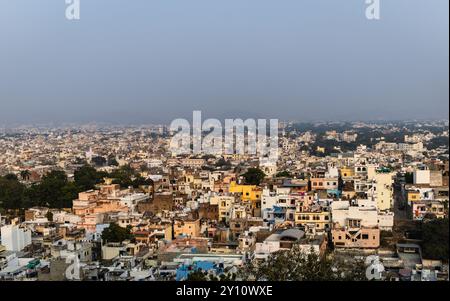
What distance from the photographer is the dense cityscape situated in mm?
4934

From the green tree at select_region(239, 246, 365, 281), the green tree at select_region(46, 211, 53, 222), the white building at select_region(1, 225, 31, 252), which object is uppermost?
the green tree at select_region(239, 246, 365, 281)

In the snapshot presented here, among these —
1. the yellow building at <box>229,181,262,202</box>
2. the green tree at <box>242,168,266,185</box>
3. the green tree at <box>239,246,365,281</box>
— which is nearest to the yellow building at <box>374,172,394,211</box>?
the yellow building at <box>229,181,262,202</box>

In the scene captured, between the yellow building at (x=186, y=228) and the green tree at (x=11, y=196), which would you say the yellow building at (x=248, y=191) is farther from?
the green tree at (x=11, y=196)

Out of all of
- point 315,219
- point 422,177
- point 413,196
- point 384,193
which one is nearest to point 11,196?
point 315,219

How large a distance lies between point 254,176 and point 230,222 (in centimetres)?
377

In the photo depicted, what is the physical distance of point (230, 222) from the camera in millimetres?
7137

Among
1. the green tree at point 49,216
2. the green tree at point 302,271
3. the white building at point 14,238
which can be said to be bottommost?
the green tree at point 49,216

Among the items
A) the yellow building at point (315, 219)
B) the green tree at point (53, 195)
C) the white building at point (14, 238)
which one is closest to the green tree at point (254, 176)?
the green tree at point (53, 195)

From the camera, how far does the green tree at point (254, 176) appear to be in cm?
1062

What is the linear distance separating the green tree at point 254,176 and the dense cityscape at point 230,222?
Answer: 0.04 m

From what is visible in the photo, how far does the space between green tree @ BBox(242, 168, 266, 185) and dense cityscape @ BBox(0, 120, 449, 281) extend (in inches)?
1.6

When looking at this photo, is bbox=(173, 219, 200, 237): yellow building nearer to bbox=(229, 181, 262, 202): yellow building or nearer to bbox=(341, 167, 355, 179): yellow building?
bbox=(229, 181, 262, 202): yellow building
